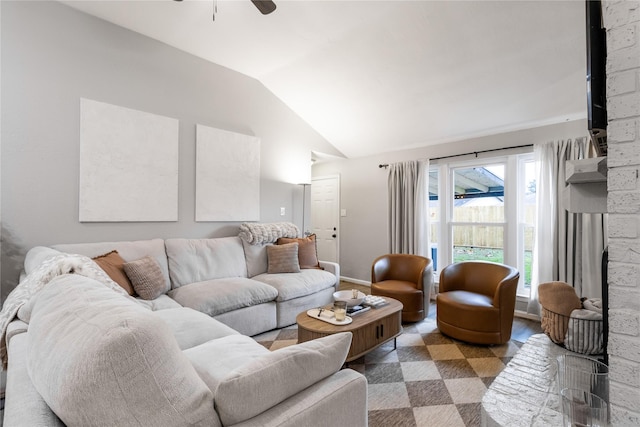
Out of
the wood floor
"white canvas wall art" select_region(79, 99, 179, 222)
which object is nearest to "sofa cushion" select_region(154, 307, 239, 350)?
"white canvas wall art" select_region(79, 99, 179, 222)

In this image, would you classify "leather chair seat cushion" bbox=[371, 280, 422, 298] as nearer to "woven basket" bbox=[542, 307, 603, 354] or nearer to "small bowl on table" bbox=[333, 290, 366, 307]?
"small bowl on table" bbox=[333, 290, 366, 307]

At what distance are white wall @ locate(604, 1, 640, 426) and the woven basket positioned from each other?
663 millimetres

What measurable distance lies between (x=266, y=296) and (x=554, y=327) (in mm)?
2230

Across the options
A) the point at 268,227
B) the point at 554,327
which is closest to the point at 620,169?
the point at 554,327

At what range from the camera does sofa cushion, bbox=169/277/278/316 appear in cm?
254

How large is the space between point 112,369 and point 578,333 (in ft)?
6.39

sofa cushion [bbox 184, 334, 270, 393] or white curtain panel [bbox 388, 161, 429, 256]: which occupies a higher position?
white curtain panel [bbox 388, 161, 429, 256]

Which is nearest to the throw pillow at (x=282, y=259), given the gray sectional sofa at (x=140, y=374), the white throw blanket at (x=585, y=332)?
the gray sectional sofa at (x=140, y=374)

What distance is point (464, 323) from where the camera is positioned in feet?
8.83

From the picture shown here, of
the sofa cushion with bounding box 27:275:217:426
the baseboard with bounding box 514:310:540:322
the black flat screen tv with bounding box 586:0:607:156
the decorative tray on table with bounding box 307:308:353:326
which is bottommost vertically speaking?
the baseboard with bounding box 514:310:540:322

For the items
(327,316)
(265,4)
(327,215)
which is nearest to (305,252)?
(327,316)

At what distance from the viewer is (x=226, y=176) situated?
3730mm

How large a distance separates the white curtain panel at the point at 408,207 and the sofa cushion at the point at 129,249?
10.3ft

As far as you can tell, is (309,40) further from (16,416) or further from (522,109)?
(16,416)
